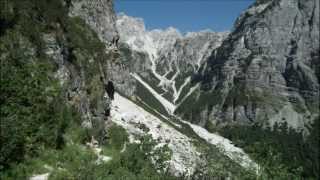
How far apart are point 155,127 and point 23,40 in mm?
81700

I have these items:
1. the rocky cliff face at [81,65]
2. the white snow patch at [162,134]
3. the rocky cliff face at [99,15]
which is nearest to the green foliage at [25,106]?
the rocky cliff face at [81,65]

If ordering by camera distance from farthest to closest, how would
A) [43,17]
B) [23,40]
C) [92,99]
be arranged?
[92,99]
[43,17]
[23,40]

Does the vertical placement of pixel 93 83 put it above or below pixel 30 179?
above

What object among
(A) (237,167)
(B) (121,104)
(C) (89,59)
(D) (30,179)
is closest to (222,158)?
(A) (237,167)

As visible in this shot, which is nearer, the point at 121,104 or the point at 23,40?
the point at 23,40

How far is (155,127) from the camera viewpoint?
14288cm

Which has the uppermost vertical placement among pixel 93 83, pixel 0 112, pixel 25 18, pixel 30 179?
pixel 25 18

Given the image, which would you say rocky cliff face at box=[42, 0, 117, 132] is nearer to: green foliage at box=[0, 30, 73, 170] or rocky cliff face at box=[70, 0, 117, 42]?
rocky cliff face at box=[70, 0, 117, 42]

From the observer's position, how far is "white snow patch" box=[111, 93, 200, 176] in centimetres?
10175

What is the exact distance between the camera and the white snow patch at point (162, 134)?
334 ft

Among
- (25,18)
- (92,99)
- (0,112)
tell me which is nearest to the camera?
(0,112)

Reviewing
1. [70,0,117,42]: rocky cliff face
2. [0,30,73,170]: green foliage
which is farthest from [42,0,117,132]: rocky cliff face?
[0,30,73,170]: green foliage

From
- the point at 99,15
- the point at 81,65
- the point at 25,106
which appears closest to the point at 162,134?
the point at 99,15

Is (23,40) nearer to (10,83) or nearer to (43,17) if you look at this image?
(43,17)
